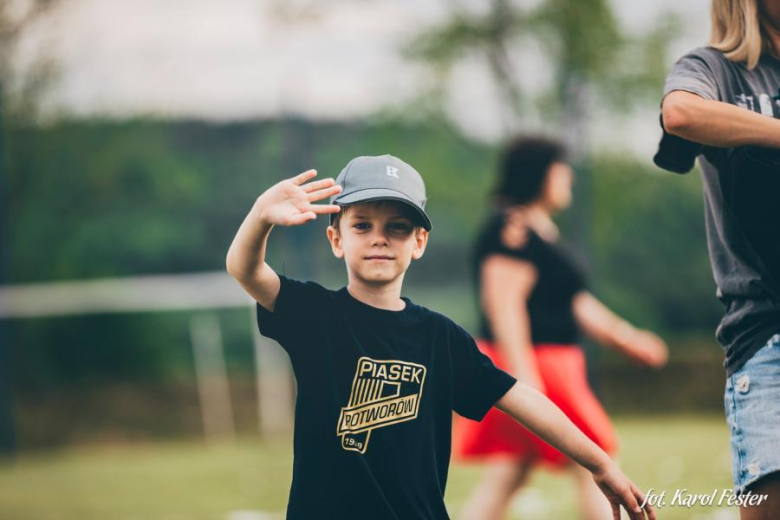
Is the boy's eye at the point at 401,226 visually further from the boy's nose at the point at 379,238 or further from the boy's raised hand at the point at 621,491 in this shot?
the boy's raised hand at the point at 621,491

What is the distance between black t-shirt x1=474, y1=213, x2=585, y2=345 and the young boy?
220 cm

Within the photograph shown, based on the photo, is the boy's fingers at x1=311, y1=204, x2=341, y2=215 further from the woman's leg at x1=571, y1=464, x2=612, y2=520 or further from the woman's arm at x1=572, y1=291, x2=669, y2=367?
the woman's leg at x1=571, y1=464, x2=612, y2=520

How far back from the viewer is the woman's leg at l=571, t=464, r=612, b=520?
4.61m

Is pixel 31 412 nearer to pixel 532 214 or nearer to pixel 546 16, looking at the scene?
pixel 546 16

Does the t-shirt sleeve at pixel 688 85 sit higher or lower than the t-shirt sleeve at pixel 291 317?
higher

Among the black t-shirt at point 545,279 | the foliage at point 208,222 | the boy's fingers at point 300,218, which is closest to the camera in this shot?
the boy's fingers at point 300,218

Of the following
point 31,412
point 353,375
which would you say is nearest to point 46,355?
point 31,412

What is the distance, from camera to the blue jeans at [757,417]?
2621 millimetres

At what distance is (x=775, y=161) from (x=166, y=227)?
46.6 ft

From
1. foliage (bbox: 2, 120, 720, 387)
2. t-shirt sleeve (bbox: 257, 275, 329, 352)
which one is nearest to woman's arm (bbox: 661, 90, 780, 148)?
t-shirt sleeve (bbox: 257, 275, 329, 352)

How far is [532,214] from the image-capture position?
5.08 meters

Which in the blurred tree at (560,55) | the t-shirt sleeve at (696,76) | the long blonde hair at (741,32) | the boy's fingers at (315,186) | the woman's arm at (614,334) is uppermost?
the blurred tree at (560,55)

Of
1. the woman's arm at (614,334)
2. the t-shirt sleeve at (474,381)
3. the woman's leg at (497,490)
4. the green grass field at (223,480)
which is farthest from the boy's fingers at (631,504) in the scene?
the green grass field at (223,480)

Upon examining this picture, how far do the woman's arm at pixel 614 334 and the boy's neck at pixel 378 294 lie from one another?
210 cm
